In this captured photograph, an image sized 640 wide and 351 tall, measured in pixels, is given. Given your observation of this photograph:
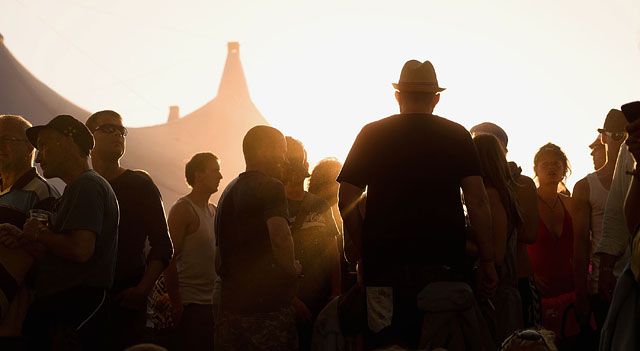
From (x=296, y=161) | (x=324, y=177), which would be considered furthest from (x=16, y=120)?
(x=324, y=177)

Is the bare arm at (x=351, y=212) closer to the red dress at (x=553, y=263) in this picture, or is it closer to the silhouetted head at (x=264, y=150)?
the silhouetted head at (x=264, y=150)

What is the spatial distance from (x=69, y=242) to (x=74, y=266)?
165 millimetres

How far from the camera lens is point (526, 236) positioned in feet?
14.0

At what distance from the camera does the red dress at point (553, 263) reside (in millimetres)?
5191

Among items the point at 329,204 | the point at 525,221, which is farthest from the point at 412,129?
the point at 329,204

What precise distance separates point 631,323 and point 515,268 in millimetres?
1373

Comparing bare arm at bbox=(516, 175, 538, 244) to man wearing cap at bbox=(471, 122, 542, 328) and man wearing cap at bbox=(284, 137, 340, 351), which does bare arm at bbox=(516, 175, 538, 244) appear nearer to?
man wearing cap at bbox=(471, 122, 542, 328)

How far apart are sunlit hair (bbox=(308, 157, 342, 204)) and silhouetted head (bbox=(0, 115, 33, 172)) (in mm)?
1884

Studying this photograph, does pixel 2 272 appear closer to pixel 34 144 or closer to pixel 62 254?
pixel 62 254

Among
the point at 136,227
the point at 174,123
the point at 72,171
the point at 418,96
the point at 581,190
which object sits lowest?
the point at 136,227

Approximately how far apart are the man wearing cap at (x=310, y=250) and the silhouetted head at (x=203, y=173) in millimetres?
852

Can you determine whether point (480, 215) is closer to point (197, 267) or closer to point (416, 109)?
point (416, 109)

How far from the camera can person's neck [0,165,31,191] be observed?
4177mm

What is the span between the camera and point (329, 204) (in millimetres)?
4969
